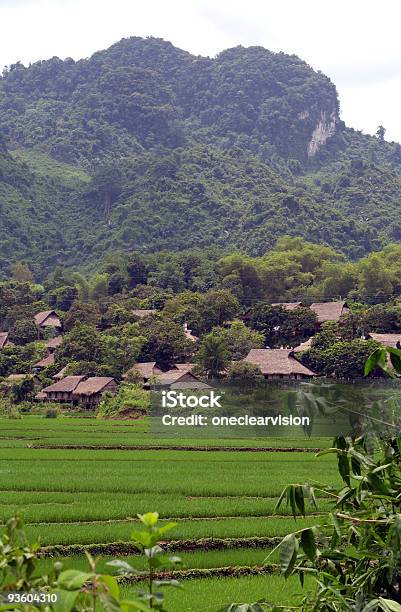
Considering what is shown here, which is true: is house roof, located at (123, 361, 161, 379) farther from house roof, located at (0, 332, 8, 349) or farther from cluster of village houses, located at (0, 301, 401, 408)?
house roof, located at (0, 332, 8, 349)

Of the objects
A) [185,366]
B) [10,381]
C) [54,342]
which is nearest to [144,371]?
[185,366]

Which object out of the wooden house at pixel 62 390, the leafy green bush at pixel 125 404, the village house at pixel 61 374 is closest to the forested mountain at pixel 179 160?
the village house at pixel 61 374

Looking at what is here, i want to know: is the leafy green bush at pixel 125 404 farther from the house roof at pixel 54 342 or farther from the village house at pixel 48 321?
the village house at pixel 48 321

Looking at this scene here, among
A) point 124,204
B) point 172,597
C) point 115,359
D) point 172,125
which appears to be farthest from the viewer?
point 172,125

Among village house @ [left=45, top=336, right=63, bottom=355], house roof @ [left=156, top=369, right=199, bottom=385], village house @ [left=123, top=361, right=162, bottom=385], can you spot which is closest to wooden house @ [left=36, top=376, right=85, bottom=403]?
village house @ [left=123, top=361, right=162, bottom=385]

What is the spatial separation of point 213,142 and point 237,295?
9013cm

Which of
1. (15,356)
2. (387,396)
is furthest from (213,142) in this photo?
(387,396)

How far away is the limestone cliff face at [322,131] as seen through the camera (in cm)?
13411

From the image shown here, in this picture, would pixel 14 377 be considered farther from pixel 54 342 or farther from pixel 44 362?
pixel 54 342

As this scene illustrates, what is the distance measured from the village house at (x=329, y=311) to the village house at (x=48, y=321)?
16.4m

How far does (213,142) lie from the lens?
138375mm

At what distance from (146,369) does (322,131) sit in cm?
10626

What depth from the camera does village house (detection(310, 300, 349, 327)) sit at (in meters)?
44.0

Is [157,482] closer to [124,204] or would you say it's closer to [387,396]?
[387,396]
